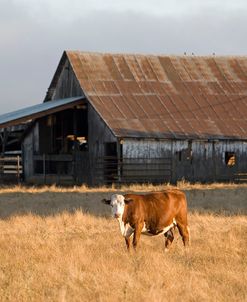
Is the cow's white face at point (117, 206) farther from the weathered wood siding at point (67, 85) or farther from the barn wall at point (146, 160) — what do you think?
the weathered wood siding at point (67, 85)

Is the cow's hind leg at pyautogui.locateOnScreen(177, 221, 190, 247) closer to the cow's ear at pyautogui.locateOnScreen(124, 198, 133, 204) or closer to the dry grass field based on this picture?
Result: the dry grass field

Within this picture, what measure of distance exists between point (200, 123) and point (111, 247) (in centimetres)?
2188

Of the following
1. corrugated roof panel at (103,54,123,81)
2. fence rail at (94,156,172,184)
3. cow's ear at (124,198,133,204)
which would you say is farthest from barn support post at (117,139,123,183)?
cow's ear at (124,198,133,204)

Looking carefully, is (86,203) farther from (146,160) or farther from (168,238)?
(146,160)

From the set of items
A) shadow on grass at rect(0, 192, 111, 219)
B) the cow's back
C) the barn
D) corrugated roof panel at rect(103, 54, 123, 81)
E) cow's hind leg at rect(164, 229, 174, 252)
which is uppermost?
corrugated roof panel at rect(103, 54, 123, 81)

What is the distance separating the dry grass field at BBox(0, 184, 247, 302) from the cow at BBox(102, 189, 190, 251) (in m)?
0.30

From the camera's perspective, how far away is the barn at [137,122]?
3228 centimetres

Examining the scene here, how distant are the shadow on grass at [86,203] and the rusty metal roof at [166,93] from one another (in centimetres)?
687

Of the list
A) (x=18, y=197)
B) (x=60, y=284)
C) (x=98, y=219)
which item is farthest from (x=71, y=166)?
(x=60, y=284)

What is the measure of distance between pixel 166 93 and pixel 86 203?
49.9ft

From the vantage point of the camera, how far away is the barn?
32.3m

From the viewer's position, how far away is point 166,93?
117 feet

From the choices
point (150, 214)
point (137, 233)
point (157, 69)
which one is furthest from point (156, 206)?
point (157, 69)

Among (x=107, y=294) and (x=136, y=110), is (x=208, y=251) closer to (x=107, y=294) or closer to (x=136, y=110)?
(x=107, y=294)
